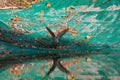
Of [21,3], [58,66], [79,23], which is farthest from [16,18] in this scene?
[58,66]

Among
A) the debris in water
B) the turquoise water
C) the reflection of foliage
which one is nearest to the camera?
the debris in water

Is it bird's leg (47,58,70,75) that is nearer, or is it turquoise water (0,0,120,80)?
bird's leg (47,58,70,75)

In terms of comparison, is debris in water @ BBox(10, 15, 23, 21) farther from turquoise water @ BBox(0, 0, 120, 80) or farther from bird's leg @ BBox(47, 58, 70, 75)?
bird's leg @ BBox(47, 58, 70, 75)

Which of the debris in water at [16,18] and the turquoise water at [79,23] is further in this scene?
the turquoise water at [79,23]

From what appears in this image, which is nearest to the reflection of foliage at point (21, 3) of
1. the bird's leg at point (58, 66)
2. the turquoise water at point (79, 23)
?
the turquoise water at point (79, 23)

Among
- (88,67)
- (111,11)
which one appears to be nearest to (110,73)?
(88,67)

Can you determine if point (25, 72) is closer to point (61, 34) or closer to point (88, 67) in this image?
point (88, 67)

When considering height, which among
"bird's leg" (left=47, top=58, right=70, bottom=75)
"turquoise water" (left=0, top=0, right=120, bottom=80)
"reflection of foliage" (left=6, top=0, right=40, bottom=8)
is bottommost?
"bird's leg" (left=47, top=58, right=70, bottom=75)

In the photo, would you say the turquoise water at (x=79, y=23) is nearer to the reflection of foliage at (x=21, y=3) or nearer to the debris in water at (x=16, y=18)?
the debris in water at (x=16, y=18)

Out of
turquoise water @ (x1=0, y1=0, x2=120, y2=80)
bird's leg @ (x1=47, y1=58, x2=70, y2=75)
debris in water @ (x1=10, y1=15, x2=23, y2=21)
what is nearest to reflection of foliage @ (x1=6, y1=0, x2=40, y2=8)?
turquoise water @ (x1=0, y1=0, x2=120, y2=80)

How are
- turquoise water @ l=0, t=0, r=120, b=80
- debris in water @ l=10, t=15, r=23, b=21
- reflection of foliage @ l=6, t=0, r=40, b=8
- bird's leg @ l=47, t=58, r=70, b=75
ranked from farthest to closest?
reflection of foliage @ l=6, t=0, r=40, b=8 < turquoise water @ l=0, t=0, r=120, b=80 < debris in water @ l=10, t=15, r=23, b=21 < bird's leg @ l=47, t=58, r=70, b=75

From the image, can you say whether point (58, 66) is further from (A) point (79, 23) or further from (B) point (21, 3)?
(B) point (21, 3)
